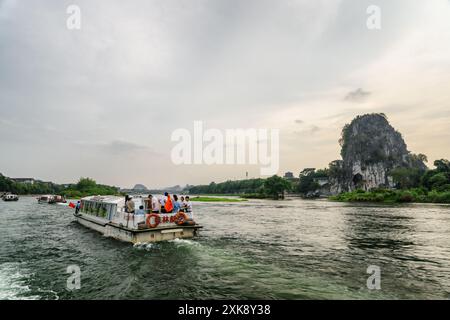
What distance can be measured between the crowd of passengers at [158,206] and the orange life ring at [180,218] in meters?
0.70

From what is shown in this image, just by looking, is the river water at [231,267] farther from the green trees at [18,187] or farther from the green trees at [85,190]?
the green trees at [18,187]

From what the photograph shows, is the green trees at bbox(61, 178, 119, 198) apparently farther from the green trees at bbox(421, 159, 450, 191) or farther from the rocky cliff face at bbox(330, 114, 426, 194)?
the rocky cliff face at bbox(330, 114, 426, 194)

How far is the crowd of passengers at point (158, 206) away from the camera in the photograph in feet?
68.1

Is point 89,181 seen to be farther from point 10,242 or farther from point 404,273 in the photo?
point 404,273

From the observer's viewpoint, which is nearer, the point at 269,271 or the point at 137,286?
the point at 137,286

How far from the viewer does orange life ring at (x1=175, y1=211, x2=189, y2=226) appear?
21578 mm

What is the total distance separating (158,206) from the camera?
2164cm

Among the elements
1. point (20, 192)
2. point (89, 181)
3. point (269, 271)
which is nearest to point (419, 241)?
point (269, 271)

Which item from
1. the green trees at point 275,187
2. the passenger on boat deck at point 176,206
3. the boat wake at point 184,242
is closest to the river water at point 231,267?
the boat wake at point 184,242

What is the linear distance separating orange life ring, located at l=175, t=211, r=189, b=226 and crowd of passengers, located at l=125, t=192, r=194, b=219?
70cm

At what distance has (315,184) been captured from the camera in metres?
193
